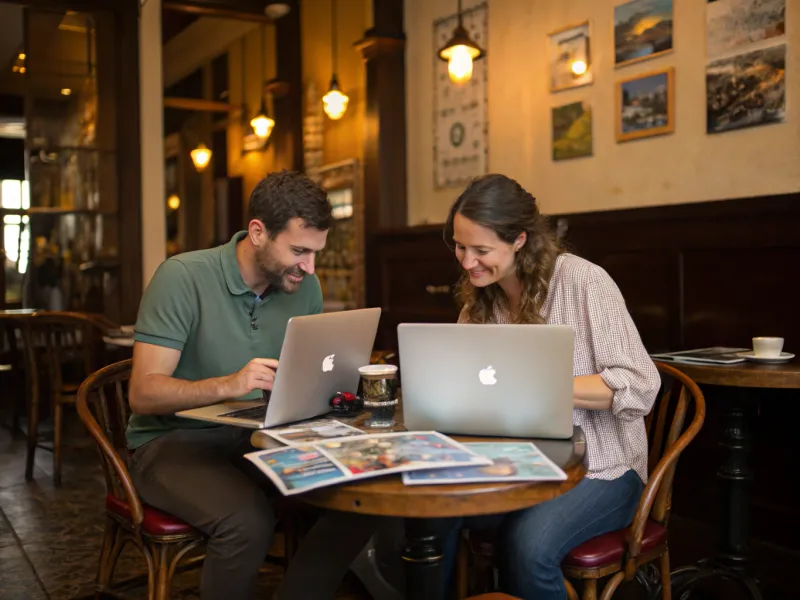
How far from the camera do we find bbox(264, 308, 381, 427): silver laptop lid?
1777 millimetres

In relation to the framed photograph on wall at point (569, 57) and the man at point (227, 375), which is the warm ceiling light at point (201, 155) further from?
the man at point (227, 375)

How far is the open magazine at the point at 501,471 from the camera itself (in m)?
1.44

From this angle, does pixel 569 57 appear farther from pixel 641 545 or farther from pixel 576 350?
pixel 641 545

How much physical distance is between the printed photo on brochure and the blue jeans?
0.44 meters

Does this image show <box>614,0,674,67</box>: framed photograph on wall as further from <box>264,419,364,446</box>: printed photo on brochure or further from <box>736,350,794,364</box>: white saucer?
<box>264,419,364,446</box>: printed photo on brochure

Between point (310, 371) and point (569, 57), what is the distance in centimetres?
332

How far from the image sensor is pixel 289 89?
7.74 meters

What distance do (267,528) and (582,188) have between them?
3172 mm

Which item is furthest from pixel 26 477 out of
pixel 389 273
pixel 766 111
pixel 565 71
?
pixel 766 111

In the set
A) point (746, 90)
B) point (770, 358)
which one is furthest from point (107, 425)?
point (746, 90)

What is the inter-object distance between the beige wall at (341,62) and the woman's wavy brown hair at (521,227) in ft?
14.8

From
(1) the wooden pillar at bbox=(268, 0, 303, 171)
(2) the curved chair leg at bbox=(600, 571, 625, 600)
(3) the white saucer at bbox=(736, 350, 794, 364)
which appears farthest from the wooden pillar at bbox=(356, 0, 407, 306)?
(2) the curved chair leg at bbox=(600, 571, 625, 600)

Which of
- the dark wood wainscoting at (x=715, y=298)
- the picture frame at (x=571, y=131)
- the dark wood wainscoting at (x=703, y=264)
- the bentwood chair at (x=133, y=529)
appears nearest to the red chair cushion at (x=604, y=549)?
the bentwood chair at (x=133, y=529)

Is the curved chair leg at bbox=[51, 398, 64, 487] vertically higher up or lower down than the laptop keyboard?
lower down
